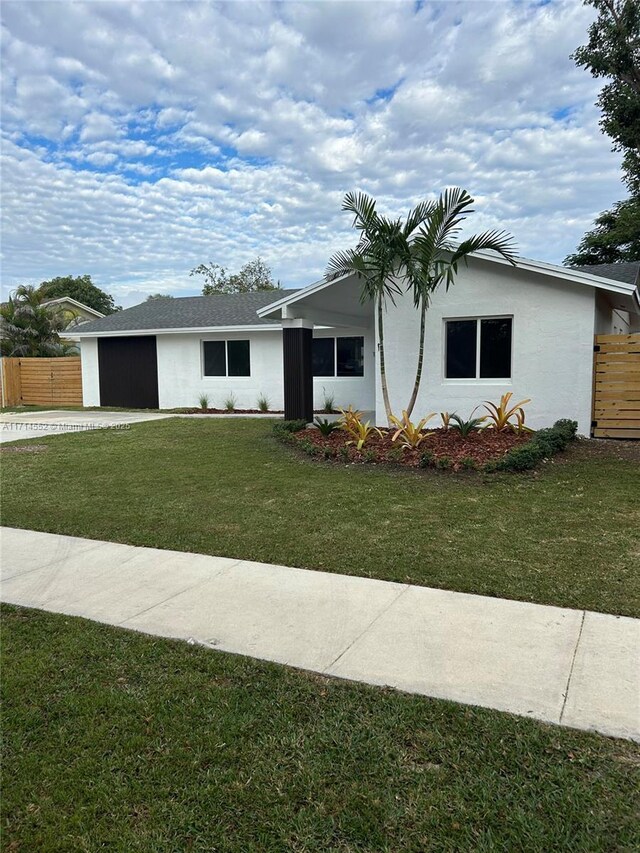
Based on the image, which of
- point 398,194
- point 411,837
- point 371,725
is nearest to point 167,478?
point 371,725

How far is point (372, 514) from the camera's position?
648 cm

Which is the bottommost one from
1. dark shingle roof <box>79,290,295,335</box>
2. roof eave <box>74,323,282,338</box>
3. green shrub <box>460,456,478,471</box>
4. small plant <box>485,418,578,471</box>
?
green shrub <box>460,456,478,471</box>

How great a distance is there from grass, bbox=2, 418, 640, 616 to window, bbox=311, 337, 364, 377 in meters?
7.94

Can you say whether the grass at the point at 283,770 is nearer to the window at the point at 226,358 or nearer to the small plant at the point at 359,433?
the small plant at the point at 359,433

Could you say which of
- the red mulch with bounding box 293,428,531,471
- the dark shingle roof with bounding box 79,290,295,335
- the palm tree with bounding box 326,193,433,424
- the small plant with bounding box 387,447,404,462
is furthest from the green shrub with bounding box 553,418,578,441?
the dark shingle roof with bounding box 79,290,295,335

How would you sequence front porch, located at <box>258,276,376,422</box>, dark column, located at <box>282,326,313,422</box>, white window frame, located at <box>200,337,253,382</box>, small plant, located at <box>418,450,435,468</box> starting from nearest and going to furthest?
small plant, located at <box>418,450,435,468</box>, front porch, located at <box>258,276,376,422</box>, dark column, located at <box>282,326,313,422</box>, white window frame, located at <box>200,337,253,382</box>

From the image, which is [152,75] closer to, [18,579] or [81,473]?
[81,473]

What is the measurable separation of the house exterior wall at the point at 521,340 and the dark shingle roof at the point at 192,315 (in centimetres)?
700

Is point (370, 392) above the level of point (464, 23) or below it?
below

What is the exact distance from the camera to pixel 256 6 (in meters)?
8.95

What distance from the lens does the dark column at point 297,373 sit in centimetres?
1304

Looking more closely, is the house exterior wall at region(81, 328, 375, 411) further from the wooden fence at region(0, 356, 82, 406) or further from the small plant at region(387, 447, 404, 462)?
the small plant at region(387, 447, 404, 462)

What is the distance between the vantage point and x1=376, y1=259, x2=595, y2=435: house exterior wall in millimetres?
10906

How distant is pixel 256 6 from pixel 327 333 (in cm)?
977
